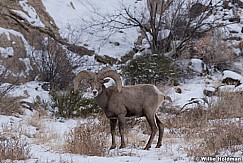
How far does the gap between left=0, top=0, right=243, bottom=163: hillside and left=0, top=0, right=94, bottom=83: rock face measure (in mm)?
Answer: 58

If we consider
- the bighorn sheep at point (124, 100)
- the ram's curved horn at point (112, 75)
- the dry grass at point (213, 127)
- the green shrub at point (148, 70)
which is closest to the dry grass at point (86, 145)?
the bighorn sheep at point (124, 100)

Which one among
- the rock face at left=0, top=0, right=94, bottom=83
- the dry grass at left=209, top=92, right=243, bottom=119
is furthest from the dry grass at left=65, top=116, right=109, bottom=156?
the rock face at left=0, top=0, right=94, bottom=83

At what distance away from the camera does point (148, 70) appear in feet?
67.7

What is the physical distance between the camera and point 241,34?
2761 cm

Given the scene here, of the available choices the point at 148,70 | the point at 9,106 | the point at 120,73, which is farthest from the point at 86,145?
the point at 120,73

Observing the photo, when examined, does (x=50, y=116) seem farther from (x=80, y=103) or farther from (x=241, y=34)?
(x=241, y=34)

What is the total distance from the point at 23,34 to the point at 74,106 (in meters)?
7.66

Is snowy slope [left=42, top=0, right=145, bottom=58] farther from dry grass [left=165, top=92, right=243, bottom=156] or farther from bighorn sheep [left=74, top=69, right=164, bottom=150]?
bighorn sheep [left=74, top=69, right=164, bottom=150]

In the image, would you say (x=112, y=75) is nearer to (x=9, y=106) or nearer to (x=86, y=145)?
(x=86, y=145)

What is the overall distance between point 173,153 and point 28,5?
1657 cm

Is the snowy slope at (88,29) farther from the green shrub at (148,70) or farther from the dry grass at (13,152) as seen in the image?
the dry grass at (13,152)

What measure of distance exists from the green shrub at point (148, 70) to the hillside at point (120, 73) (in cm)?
5

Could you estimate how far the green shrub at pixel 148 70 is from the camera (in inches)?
799

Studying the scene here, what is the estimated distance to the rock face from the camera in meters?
20.4
